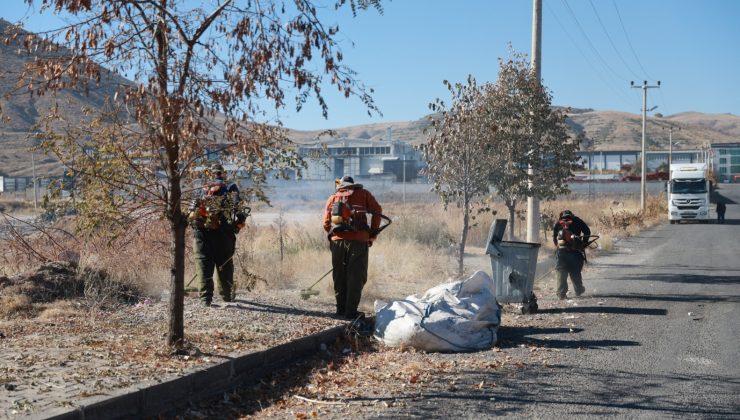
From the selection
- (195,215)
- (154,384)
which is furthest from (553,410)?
(195,215)

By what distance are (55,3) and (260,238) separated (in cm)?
1219

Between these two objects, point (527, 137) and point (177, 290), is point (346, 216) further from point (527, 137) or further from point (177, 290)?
point (527, 137)

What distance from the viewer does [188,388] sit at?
637 cm

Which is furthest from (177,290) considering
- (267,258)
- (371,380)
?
(267,258)

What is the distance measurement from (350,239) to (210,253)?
171cm

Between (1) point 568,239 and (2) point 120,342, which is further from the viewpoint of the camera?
(1) point 568,239

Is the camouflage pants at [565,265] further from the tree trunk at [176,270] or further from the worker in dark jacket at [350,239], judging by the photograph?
the tree trunk at [176,270]

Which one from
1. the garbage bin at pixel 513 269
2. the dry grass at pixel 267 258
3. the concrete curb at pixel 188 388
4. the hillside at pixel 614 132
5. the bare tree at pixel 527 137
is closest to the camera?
the concrete curb at pixel 188 388

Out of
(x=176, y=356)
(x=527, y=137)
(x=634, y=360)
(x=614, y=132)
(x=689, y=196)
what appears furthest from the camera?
(x=614, y=132)

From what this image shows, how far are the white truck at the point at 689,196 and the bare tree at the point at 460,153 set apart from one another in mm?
29819

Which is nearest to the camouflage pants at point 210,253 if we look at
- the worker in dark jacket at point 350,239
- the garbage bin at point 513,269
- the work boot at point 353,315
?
the worker in dark jacket at point 350,239

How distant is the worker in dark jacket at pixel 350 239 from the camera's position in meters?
9.56

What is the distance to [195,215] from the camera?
7.40 metres

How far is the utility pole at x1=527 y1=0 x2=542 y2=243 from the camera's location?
1666 centimetres
